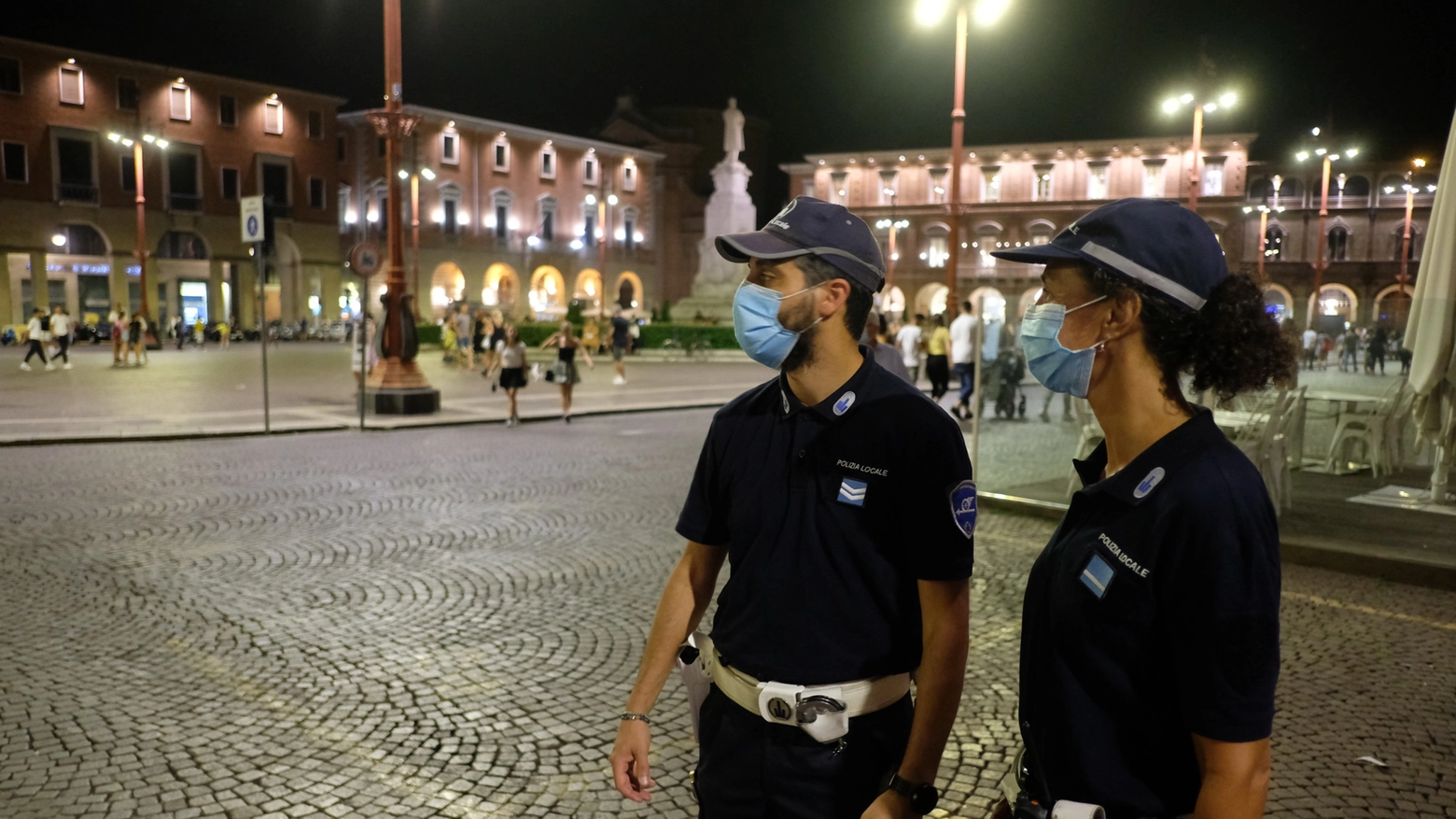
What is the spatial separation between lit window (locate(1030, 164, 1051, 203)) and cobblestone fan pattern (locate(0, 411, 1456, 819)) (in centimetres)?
6319

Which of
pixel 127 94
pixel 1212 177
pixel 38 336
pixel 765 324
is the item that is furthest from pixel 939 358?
pixel 1212 177

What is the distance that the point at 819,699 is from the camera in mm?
1976

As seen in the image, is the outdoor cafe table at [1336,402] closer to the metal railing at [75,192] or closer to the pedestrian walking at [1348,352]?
the pedestrian walking at [1348,352]

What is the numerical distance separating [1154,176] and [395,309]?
59.6 meters

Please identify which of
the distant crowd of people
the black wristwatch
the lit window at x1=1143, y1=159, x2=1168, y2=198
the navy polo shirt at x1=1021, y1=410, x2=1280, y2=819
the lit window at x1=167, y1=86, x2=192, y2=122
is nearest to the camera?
the navy polo shirt at x1=1021, y1=410, x2=1280, y2=819

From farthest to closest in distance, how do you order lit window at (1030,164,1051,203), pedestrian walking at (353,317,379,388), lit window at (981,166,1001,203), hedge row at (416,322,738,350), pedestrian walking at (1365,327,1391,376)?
lit window at (981,166,1001,203)
lit window at (1030,164,1051,203)
hedge row at (416,322,738,350)
pedestrian walking at (353,317,379,388)
pedestrian walking at (1365,327,1391,376)

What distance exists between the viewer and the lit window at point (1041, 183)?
6688 cm

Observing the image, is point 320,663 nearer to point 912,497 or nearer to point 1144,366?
point 912,497

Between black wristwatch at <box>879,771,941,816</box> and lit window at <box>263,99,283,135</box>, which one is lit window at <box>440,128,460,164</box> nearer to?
lit window at <box>263,99,283,135</box>

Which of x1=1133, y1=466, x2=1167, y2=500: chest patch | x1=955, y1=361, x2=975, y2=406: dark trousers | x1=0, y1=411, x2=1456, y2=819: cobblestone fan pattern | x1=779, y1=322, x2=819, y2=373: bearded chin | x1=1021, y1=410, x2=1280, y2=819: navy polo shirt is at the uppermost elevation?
x1=779, y1=322, x2=819, y2=373: bearded chin

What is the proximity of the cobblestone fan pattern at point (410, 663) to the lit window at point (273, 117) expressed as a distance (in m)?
49.6

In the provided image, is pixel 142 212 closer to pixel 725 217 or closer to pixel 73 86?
pixel 73 86

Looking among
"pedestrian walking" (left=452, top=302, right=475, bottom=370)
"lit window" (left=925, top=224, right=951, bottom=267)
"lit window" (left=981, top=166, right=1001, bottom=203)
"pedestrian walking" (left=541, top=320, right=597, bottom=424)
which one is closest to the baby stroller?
"pedestrian walking" (left=541, top=320, right=597, bottom=424)

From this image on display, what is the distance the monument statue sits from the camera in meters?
43.0
